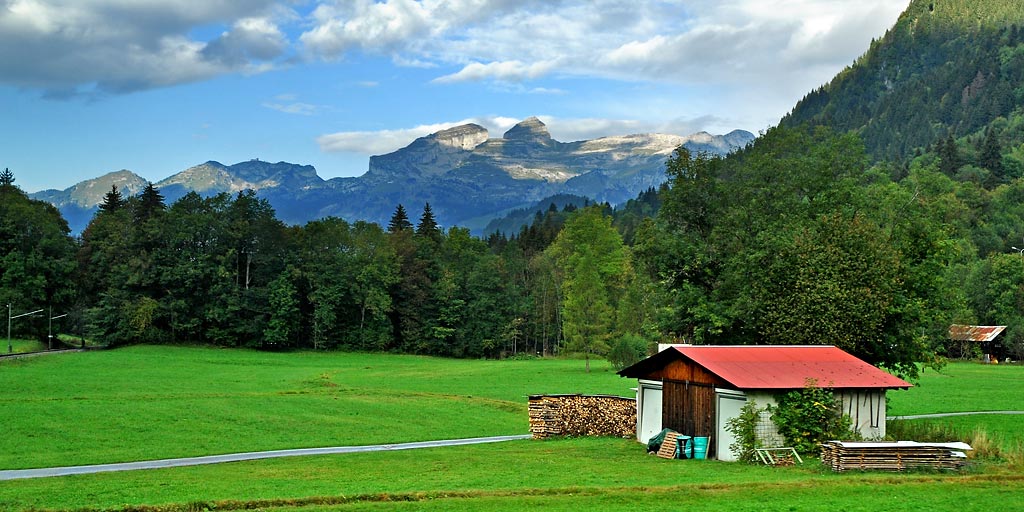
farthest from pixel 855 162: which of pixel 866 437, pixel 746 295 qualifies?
pixel 866 437

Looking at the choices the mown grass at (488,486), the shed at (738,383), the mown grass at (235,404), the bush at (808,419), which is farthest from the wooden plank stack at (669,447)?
the mown grass at (235,404)

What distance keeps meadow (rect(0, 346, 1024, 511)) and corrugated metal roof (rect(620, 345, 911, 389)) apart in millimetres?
3529

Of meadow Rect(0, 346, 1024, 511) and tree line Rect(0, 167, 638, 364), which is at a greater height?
tree line Rect(0, 167, 638, 364)

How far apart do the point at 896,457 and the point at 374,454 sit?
19150 millimetres

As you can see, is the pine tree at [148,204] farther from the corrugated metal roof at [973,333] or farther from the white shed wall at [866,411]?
the corrugated metal roof at [973,333]

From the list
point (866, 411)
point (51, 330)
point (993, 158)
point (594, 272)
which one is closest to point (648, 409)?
point (866, 411)

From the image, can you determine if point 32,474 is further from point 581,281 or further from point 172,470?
point 581,281

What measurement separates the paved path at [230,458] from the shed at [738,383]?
8967 millimetres

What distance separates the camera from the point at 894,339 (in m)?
44.7

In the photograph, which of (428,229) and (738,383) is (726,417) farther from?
(428,229)

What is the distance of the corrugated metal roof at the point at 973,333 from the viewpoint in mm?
107562

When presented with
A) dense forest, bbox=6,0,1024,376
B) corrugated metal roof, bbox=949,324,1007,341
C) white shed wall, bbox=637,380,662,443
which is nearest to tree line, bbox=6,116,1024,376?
dense forest, bbox=6,0,1024,376

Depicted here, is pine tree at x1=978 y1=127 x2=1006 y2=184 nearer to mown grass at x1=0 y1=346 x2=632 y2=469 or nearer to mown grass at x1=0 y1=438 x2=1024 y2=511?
mown grass at x1=0 y1=346 x2=632 y2=469

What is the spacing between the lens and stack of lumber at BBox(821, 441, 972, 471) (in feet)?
92.2
